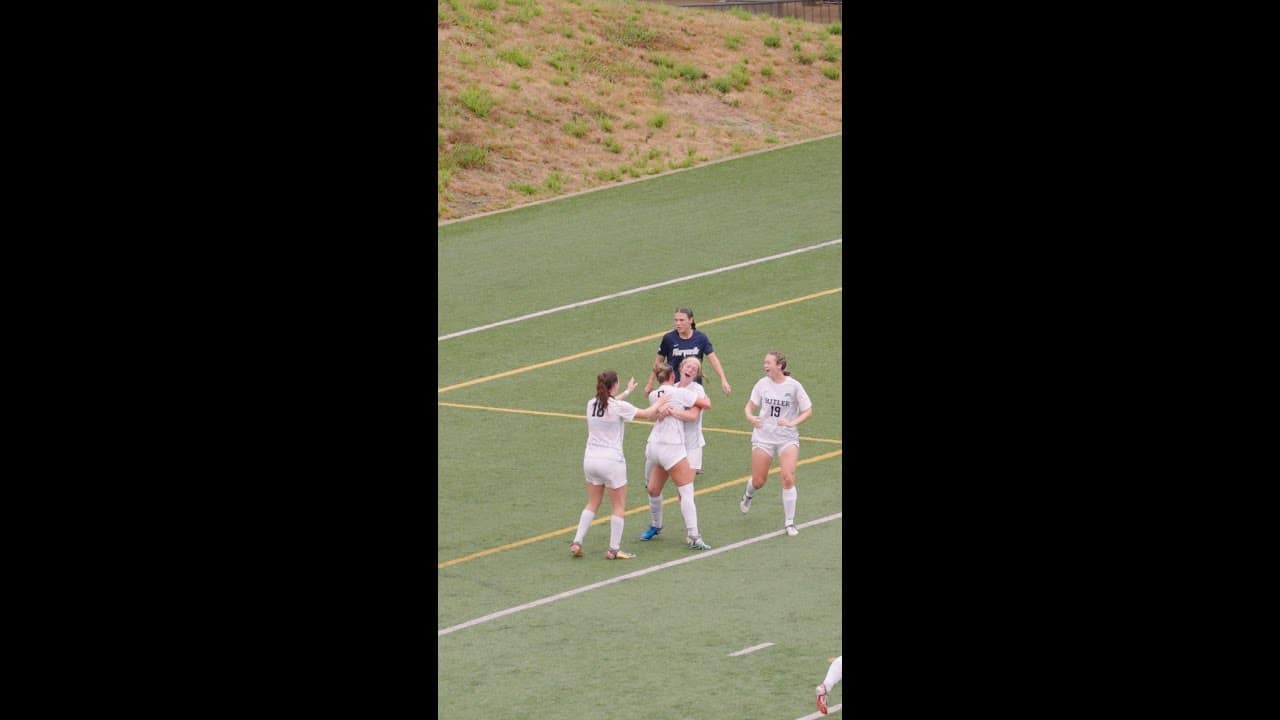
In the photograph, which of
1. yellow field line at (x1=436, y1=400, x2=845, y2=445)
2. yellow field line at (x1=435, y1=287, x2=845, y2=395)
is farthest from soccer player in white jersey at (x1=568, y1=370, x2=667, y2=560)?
yellow field line at (x1=435, y1=287, x2=845, y2=395)

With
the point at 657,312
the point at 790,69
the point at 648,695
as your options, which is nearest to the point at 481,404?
the point at 657,312

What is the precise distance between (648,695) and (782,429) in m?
4.45

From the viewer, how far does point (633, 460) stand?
63.0 feet

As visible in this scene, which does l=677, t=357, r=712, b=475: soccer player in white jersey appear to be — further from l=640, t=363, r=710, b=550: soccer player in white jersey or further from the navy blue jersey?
the navy blue jersey

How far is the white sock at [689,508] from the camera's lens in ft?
50.4

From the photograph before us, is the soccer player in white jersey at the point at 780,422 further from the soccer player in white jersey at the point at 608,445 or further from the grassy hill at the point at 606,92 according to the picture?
the grassy hill at the point at 606,92

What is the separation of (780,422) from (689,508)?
3.77 ft

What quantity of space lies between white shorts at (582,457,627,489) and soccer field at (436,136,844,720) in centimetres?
76

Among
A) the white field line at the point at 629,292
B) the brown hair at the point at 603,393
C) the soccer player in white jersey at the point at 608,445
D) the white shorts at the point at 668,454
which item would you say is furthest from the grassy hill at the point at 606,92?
the brown hair at the point at 603,393

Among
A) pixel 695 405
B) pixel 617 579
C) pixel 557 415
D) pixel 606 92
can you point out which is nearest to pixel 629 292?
pixel 557 415

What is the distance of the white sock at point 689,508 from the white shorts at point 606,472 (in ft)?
2.03

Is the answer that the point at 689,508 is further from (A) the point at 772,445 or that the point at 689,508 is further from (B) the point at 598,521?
(B) the point at 598,521
